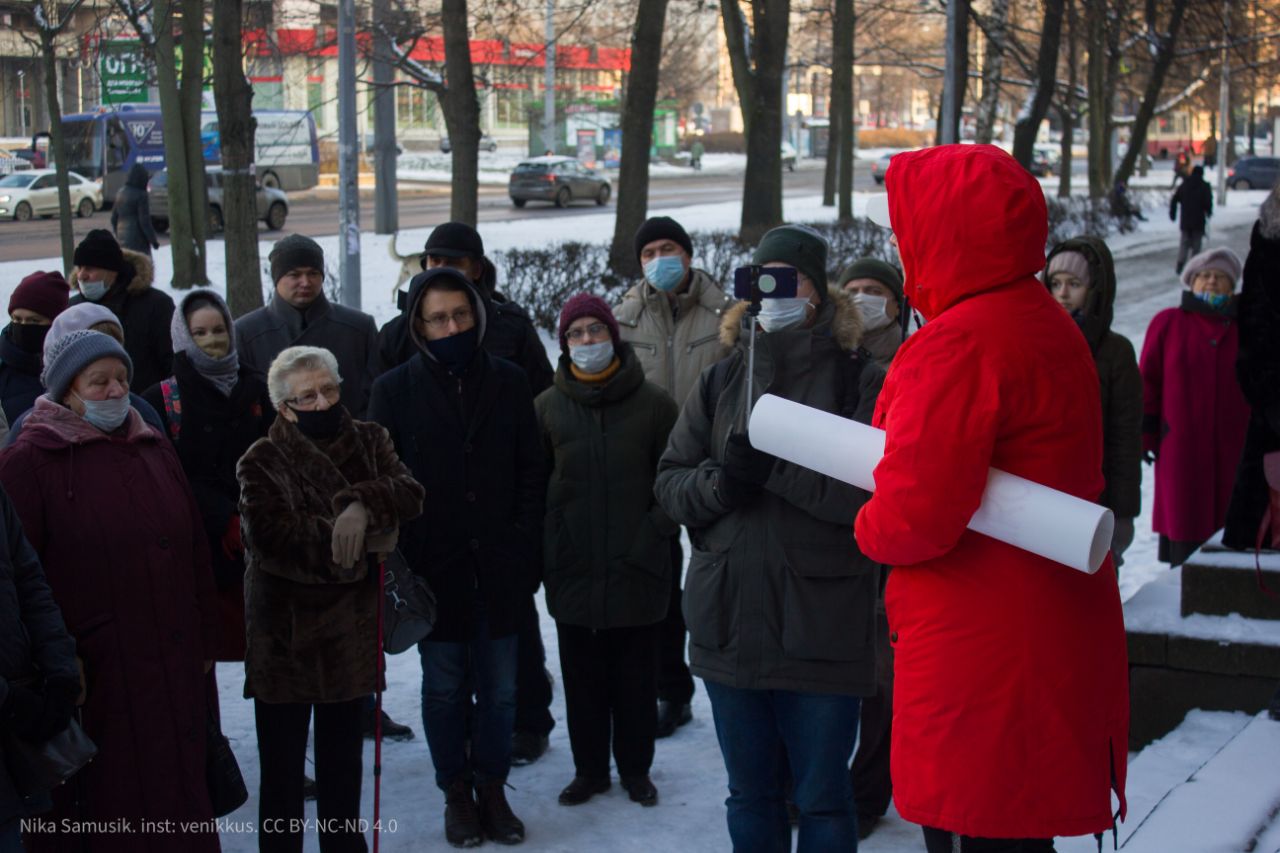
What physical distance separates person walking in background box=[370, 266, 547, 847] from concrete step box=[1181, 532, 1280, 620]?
2685 mm

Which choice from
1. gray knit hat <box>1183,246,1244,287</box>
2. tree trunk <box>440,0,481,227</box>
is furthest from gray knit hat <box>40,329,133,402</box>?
tree trunk <box>440,0,481,227</box>

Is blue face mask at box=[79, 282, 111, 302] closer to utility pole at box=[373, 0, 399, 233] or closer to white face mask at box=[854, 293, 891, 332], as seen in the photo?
white face mask at box=[854, 293, 891, 332]

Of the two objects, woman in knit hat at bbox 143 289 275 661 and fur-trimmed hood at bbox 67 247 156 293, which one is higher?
fur-trimmed hood at bbox 67 247 156 293

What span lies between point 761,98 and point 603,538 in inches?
638

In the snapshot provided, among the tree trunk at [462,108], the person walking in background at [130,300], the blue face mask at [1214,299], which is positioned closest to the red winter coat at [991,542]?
the blue face mask at [1214,299]

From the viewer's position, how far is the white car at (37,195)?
29750 millimetres

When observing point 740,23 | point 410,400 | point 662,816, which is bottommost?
point 662,816

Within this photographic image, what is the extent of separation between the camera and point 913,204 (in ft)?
9.32

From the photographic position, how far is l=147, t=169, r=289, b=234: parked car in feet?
92.5

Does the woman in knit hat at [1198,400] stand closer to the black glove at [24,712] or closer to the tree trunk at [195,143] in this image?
the black glove at [24,712]

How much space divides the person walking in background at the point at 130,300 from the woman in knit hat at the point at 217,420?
4.67 feet

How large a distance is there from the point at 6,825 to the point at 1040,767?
2.29m

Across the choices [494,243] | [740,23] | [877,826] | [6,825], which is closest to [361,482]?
[6,825]

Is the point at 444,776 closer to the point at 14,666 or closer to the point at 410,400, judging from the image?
the point at 410,400
